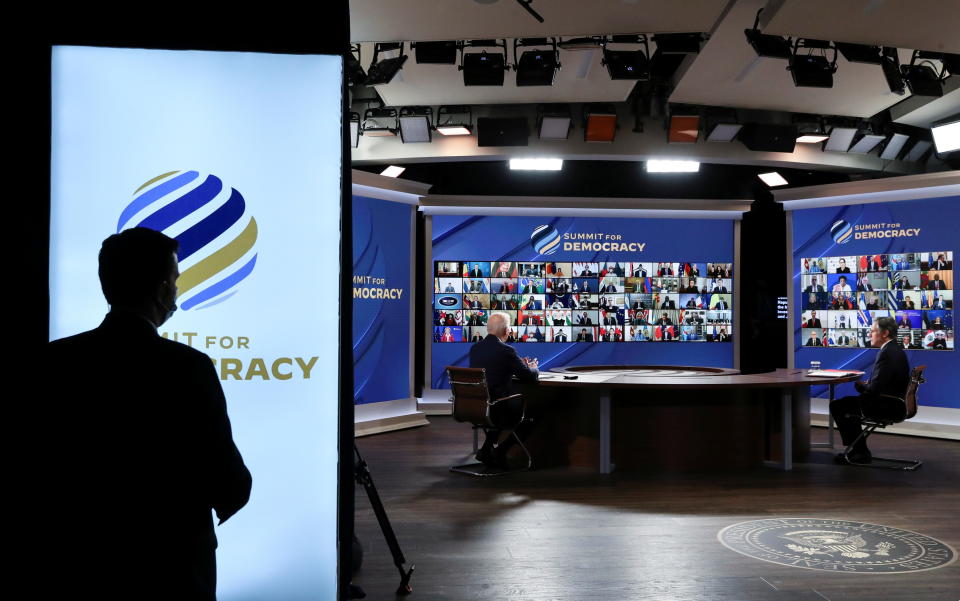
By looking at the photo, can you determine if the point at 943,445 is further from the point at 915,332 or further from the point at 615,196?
the point at 615,196

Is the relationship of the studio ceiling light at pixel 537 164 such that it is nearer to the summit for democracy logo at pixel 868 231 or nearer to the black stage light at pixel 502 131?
the black stage light at pixel 502 131

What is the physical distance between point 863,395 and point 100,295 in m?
6.48

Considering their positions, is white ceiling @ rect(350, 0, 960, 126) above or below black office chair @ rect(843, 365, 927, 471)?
above

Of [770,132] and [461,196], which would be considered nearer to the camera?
[770,132]

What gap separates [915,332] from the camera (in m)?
8.84

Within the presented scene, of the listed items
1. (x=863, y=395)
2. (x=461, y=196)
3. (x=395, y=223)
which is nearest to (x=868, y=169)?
(x=863, y=395)

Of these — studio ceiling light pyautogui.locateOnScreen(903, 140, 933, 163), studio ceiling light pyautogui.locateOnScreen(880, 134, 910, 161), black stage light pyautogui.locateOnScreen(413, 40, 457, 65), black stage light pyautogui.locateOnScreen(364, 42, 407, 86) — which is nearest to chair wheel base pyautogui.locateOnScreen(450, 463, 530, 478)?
black stage light pyautogui.locateOnScreen(364, 42, 407, 86)

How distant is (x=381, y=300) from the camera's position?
8938 mm

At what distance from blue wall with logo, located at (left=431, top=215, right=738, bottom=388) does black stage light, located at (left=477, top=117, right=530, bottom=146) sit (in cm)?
180

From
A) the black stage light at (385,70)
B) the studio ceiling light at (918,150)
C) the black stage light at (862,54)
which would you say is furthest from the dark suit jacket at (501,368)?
the studio ceiling light at (918,150)

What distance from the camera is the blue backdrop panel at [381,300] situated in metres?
8.70

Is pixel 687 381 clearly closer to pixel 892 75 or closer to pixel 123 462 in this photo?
pixel 892 75

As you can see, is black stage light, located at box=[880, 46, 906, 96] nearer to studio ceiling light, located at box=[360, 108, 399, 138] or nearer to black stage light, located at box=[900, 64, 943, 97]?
black stage light, located at box=[900, 64, 943, 97]

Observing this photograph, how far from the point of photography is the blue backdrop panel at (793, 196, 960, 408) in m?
8.57
